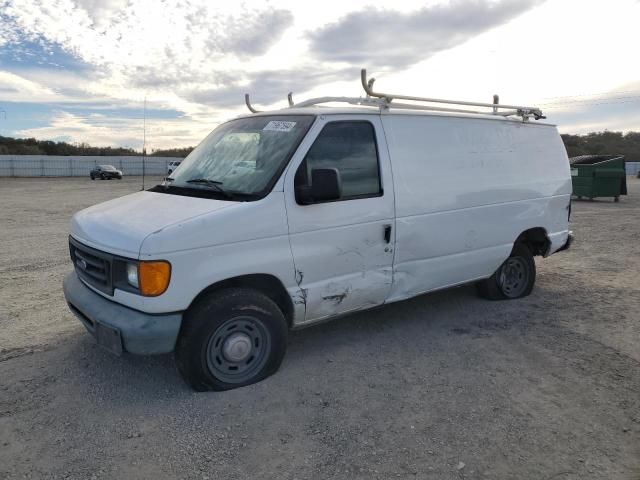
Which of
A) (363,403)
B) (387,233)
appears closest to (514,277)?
(387,233)

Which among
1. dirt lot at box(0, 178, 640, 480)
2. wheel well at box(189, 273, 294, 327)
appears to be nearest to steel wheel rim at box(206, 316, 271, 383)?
dirt lot at box(0, 178, 640, 480)

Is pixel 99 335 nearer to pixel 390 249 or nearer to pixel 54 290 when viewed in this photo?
pixel 390 249

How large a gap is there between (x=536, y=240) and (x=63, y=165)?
185 feet

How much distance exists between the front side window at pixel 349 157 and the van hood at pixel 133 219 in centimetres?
83

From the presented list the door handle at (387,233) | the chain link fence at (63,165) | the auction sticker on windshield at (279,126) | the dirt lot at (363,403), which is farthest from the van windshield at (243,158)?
the chain link fence at (63,165)

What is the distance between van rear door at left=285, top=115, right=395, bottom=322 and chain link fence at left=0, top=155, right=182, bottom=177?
48864 millimetres

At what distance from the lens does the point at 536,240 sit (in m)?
6.00

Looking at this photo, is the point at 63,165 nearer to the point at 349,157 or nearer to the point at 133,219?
the point at 133,219

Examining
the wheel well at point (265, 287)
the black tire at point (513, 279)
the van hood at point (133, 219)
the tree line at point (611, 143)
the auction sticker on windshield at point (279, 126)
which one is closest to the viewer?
the van hood at point (133, 219)

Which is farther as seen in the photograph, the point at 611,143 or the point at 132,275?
the point at 611,143

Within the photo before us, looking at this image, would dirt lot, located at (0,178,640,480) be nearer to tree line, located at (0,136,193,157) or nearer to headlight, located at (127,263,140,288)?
headlight, located at (127,263,140,288)

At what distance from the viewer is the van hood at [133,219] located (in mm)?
3357

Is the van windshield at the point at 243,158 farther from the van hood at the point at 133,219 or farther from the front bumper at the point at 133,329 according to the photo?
the front bumper at the point at 133,329

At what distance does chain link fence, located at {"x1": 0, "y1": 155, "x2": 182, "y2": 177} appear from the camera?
4991cm
